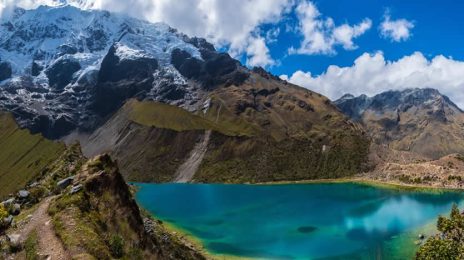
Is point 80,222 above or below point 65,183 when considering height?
below

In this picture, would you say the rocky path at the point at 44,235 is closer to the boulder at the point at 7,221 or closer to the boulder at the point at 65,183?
the boulder at the point at 7,221

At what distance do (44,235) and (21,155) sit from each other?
3952 inches

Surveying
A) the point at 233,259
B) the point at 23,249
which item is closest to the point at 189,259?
the point at 233,259

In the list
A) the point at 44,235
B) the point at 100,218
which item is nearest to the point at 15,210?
the point at 100,218

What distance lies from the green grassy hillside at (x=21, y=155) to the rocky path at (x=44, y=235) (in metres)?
53.0

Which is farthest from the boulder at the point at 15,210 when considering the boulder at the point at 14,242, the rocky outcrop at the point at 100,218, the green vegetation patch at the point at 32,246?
the green vegetation patch at the point at 32,246

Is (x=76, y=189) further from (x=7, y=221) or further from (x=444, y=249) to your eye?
(x=444, y=249)

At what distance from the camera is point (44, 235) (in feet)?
110

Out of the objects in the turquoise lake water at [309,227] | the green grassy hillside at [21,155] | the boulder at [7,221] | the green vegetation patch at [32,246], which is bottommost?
the turquoise lake water at [309,227]

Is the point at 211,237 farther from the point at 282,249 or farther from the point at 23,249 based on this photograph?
the point at 23,249

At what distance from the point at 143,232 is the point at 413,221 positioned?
121077mm

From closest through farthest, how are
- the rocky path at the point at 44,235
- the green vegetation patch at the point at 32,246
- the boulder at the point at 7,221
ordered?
the rocky path at the point at 44,235 → the green vegetation patch at the point at 32,246 → the boulder at the point at 7,221

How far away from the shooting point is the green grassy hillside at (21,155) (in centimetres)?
9588

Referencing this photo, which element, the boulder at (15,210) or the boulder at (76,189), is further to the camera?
the boulder at (15,210)
